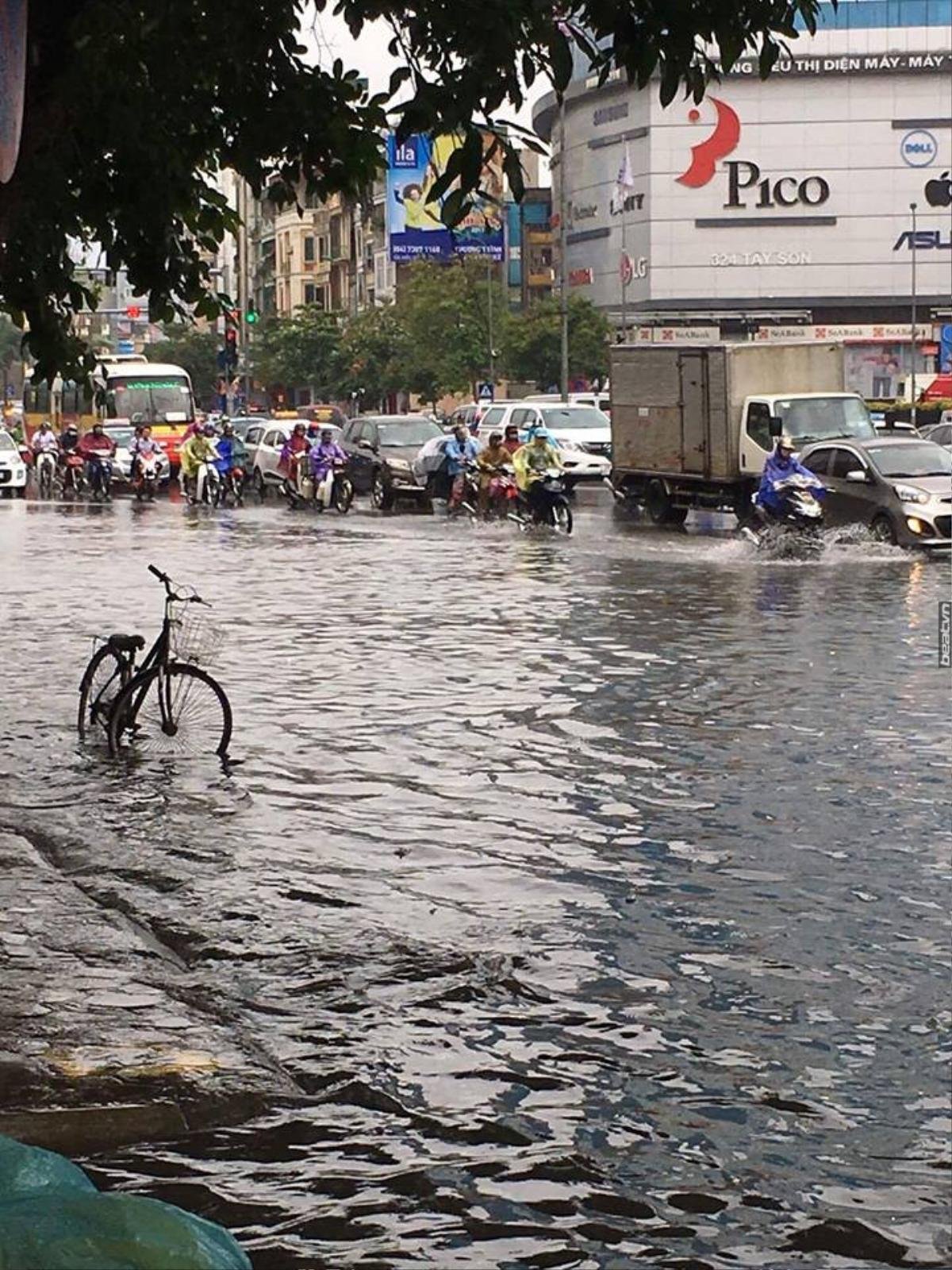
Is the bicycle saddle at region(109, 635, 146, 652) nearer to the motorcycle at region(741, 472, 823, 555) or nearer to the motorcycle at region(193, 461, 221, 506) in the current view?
the motorcycle at region(741, 472, 823, 555)

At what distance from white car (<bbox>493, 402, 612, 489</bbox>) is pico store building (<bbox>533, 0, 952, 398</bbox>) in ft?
196

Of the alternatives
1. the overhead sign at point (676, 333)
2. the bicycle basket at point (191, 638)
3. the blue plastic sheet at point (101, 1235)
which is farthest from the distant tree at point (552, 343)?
the blue plastic sheet at point (101, 1235)

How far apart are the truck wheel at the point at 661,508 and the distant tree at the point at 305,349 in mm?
70970

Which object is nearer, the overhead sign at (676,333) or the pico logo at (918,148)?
the overhead sign at (676,333)

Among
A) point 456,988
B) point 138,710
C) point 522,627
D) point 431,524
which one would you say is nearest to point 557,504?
point 431,524

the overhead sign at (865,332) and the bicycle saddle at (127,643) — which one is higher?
the overhead sign at (865,332)

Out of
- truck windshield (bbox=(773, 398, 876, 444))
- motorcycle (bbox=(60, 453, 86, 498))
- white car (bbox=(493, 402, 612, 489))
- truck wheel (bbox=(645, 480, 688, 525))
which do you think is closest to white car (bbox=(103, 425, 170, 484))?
motorcycle (bbox=(60, 453, 86, 498))

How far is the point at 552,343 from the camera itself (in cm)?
9400

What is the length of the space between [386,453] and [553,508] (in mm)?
10347

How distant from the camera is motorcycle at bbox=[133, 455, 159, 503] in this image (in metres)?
49.9

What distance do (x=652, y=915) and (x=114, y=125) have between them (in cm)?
545

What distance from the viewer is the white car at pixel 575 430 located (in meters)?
46.2

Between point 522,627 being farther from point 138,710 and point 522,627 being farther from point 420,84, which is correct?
point 420,84

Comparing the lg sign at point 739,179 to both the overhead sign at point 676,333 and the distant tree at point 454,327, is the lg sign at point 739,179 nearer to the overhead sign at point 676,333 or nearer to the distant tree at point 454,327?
the overhead sign at point 676,333
